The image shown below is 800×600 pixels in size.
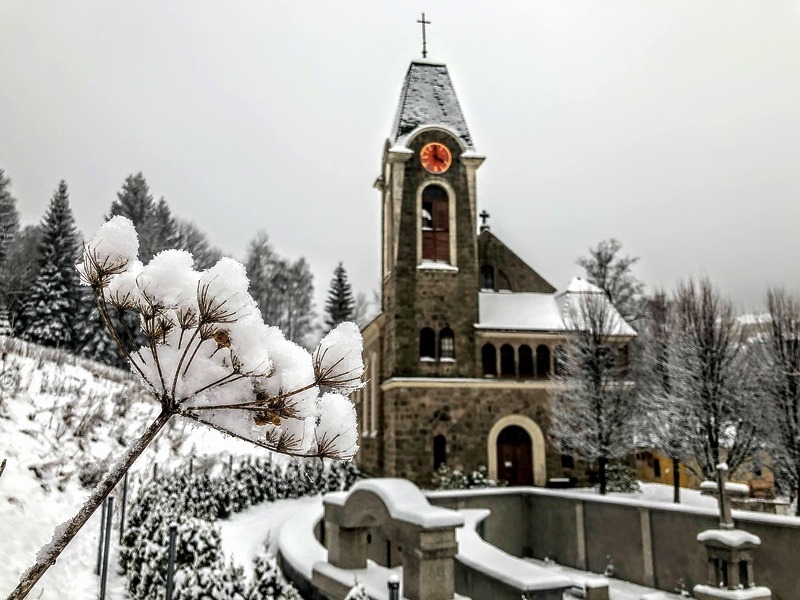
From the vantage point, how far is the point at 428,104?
24.2 meters

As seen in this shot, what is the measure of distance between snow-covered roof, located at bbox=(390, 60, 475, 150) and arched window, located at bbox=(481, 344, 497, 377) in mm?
8062

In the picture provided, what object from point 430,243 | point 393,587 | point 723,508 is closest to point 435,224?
point 430,243

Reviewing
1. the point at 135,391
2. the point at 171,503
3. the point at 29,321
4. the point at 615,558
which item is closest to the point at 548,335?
the point at 615,558

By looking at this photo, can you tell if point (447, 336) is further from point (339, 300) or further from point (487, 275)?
point (339, 300)

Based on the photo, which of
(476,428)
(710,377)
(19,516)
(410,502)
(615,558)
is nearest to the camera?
(19,516)

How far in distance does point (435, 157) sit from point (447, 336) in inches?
280

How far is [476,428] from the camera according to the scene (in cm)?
2148

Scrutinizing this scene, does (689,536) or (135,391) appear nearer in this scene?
(689,536)

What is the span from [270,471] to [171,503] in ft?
29.8

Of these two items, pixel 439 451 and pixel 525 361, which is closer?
pixel 439 451

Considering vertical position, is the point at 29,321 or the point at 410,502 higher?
the point at 29,321

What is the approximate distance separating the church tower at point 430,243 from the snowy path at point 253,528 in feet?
20.8

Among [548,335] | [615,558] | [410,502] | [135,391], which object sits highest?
[548,335]

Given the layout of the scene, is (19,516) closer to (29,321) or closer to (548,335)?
(548,335)
